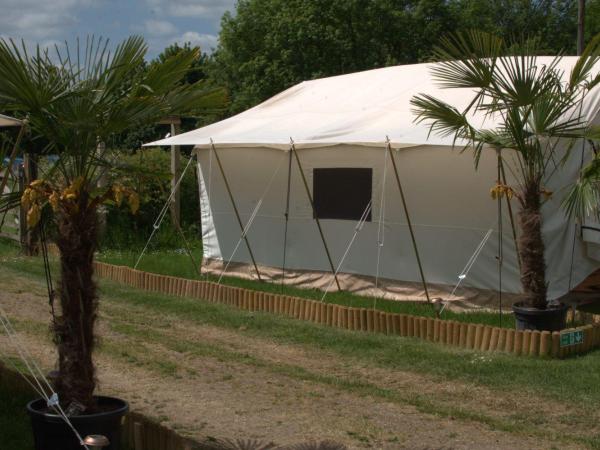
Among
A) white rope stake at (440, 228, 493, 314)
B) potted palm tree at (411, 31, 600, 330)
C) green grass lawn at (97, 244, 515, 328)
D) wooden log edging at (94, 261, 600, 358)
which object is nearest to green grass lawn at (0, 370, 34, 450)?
wooden log edging at (94, 261, 600, 358)

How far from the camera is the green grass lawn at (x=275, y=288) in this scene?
35.2ft

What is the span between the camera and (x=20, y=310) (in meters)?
11.2

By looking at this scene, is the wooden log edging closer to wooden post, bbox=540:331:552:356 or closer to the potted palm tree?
wooden post, bbox=540:331:552:356

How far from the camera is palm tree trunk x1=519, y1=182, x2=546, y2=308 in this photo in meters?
9.27

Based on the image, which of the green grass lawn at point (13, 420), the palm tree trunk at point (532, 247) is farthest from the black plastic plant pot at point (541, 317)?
the green grass lawn at point (13, 420)

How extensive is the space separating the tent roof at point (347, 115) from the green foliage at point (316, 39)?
646 inches

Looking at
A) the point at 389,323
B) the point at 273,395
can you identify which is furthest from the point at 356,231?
the point at 273,395

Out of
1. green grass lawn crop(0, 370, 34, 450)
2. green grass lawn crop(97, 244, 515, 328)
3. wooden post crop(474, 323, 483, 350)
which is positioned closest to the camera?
green grass lawn crop(0, 370, 34, 450)

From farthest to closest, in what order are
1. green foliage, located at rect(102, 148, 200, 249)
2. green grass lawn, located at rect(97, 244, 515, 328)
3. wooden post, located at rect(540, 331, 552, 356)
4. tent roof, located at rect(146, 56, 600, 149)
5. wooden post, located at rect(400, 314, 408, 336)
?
green foliage, located at rect(102, 148, 200, 249)
tent roof, located at rect(146, 56, 600, 149)
green grass lawn, located at rect(97, 244, 515, 328)
wooden post, located at rect(400, 314, 408, 336)
wooden post, located at rect(540, 331, 552, 356)

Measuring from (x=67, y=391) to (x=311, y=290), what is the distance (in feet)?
25.2

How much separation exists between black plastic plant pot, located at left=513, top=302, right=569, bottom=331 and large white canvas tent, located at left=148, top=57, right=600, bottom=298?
1.39 m

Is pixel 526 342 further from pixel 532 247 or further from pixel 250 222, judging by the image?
pixel 250 222

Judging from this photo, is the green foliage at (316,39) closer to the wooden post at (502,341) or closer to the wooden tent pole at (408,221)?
the wooden tent pole at (408,221)

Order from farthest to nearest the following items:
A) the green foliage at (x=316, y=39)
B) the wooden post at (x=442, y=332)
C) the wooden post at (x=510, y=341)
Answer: the green foliage at (x=316, y=39) < the wooden post at (x=442, y=332) < the wooden post at (x=510, y=341)
